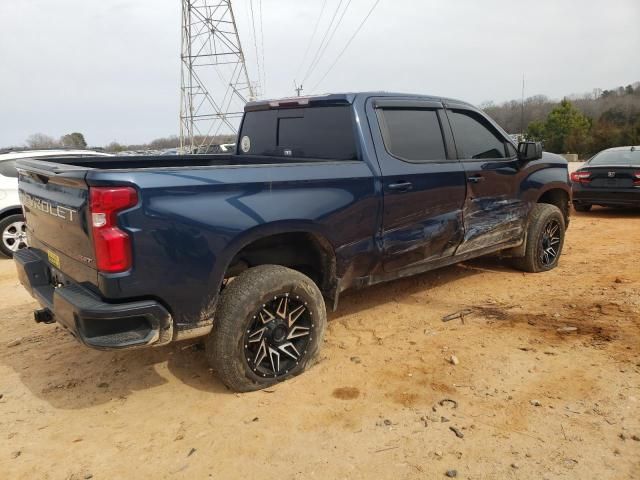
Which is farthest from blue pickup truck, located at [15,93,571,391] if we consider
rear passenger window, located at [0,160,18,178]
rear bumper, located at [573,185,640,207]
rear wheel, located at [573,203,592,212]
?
rear wheel, located at [573,203,592,212]

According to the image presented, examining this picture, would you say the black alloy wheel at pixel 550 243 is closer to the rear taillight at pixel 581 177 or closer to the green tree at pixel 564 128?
the rear taillight at pixel 581 177

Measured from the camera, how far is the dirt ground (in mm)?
2738

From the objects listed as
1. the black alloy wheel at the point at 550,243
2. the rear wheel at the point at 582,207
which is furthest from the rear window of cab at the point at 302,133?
the rear wheel at the point at 582,207

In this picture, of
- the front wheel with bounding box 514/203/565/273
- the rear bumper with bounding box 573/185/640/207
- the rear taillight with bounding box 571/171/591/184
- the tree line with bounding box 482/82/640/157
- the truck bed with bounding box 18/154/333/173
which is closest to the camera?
the truck bed with bounding box 18/154/333/173

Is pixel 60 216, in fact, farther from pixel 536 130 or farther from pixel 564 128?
pixel 536 130

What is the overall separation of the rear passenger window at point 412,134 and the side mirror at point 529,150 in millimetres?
1089

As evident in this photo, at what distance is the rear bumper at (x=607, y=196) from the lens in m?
9.50

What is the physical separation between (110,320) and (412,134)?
2.77 m

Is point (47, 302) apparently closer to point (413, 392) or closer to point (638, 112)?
point (413, 392)

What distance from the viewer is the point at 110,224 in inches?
110

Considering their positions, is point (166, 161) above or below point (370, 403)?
above

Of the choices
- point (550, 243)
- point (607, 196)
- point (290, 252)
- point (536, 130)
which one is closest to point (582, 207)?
point (607, 196)

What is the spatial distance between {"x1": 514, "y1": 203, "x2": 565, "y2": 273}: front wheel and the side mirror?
0.64 m

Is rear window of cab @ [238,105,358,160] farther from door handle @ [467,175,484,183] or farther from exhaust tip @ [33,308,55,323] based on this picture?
exhaust tip @ [33,308,55,323]
